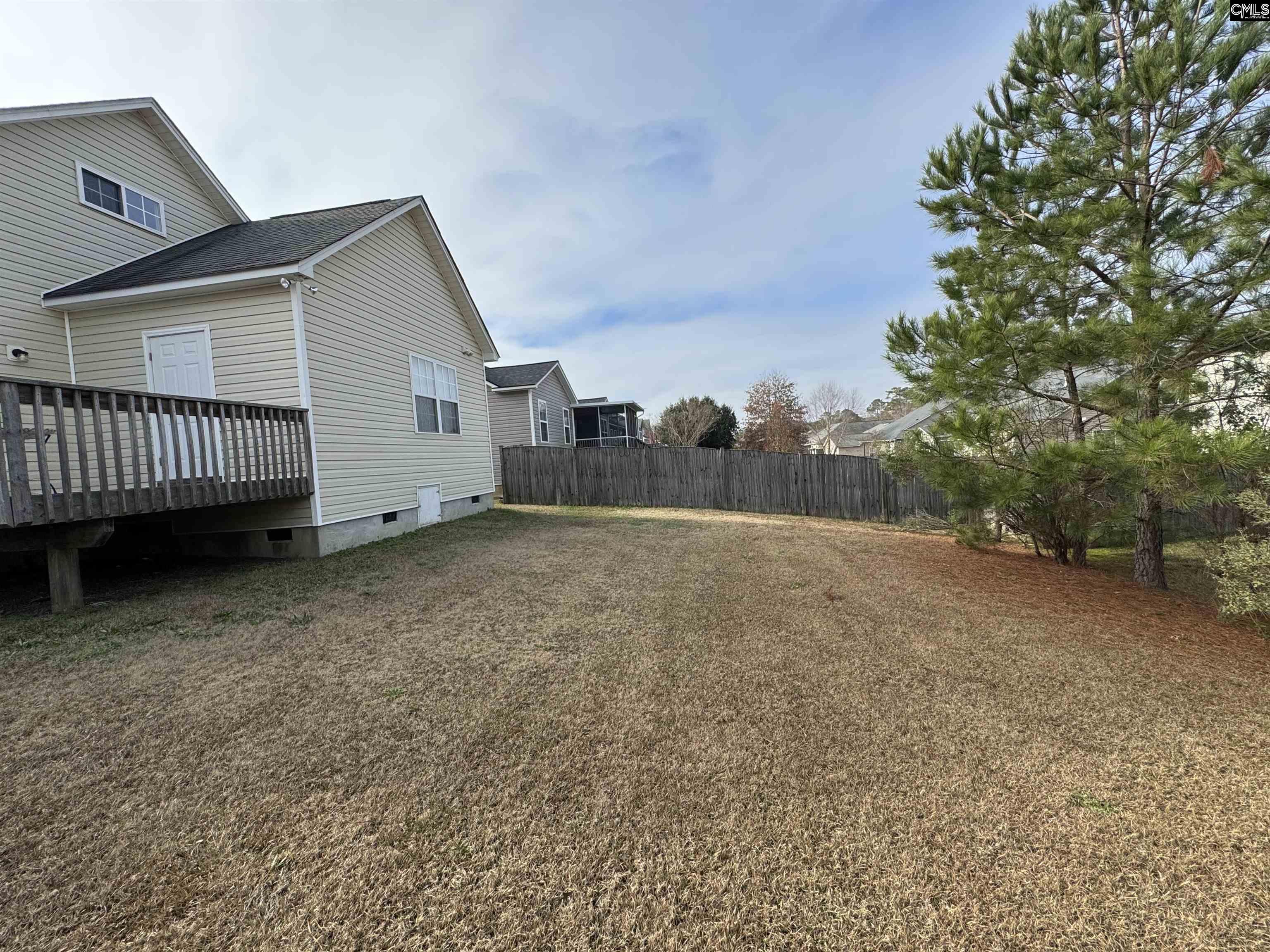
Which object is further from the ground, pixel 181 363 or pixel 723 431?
pixel 181 363

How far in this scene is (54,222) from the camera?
7.02 metres

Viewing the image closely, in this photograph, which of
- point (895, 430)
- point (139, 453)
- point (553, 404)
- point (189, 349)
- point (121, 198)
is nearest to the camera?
point (139, 453)

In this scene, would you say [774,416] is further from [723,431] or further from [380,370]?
[380,370]

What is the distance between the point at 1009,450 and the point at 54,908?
6867mm

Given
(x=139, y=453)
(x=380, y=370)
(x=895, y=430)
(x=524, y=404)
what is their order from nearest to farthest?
(x=139, y=453), (x=380, y=370), (x=524, y=404), (x=895, y=430)

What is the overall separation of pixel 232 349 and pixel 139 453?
6.00ft

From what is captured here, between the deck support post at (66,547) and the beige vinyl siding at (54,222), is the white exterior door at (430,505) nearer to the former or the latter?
the deck support post at (66,547)

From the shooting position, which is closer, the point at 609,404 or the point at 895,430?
the point at 895,430

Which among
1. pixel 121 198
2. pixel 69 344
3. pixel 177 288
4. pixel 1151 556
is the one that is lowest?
pixel 1151 556

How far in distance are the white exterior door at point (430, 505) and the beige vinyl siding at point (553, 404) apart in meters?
10.3

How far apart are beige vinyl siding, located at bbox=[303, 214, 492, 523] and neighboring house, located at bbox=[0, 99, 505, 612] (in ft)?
0.12

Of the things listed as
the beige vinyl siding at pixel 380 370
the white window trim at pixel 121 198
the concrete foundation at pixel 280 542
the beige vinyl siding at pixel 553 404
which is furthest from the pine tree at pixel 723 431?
the white window trim at pixel 121 198

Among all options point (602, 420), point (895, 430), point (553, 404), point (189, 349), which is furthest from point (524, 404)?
point (895, 430)

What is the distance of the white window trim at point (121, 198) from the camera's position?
Result: 291 inches
